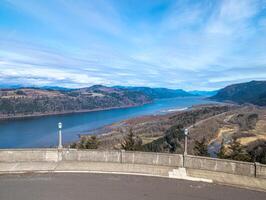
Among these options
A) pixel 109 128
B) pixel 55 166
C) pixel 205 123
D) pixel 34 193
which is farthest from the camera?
pixel 205 123

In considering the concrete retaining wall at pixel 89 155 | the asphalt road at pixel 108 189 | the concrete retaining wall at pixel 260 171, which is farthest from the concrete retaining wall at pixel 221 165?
the concrete retaining wall at pixel 89 155

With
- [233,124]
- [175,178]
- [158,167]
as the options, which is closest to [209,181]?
[175,178]

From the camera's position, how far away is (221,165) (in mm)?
16297

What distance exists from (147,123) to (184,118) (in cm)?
1883

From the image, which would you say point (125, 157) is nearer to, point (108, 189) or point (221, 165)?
point (108, 189)

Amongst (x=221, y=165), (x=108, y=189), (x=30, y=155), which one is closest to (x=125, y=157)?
(x=108, y=189)

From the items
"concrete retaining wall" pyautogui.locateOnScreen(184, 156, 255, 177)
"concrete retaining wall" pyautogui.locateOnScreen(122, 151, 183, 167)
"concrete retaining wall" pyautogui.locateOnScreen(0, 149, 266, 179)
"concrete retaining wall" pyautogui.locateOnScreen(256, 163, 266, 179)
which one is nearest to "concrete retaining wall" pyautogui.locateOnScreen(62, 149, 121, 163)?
"concrete retaining wall" pyautogui.locateOnScreen(0, 149, 266, 179)

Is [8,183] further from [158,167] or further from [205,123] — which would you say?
[205,123]

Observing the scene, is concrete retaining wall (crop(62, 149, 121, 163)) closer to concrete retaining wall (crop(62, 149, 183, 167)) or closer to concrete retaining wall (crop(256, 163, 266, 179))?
concrete retaining wall (crop(62, 149, 183, 167))

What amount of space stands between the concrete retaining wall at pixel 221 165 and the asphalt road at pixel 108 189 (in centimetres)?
216

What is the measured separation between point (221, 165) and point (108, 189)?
268 inches

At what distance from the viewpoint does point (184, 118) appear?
434 ft

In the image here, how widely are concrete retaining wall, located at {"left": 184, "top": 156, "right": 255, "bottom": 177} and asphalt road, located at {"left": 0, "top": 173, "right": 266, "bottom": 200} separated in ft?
7.07

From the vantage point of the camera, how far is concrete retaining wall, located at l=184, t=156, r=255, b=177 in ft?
51.5
